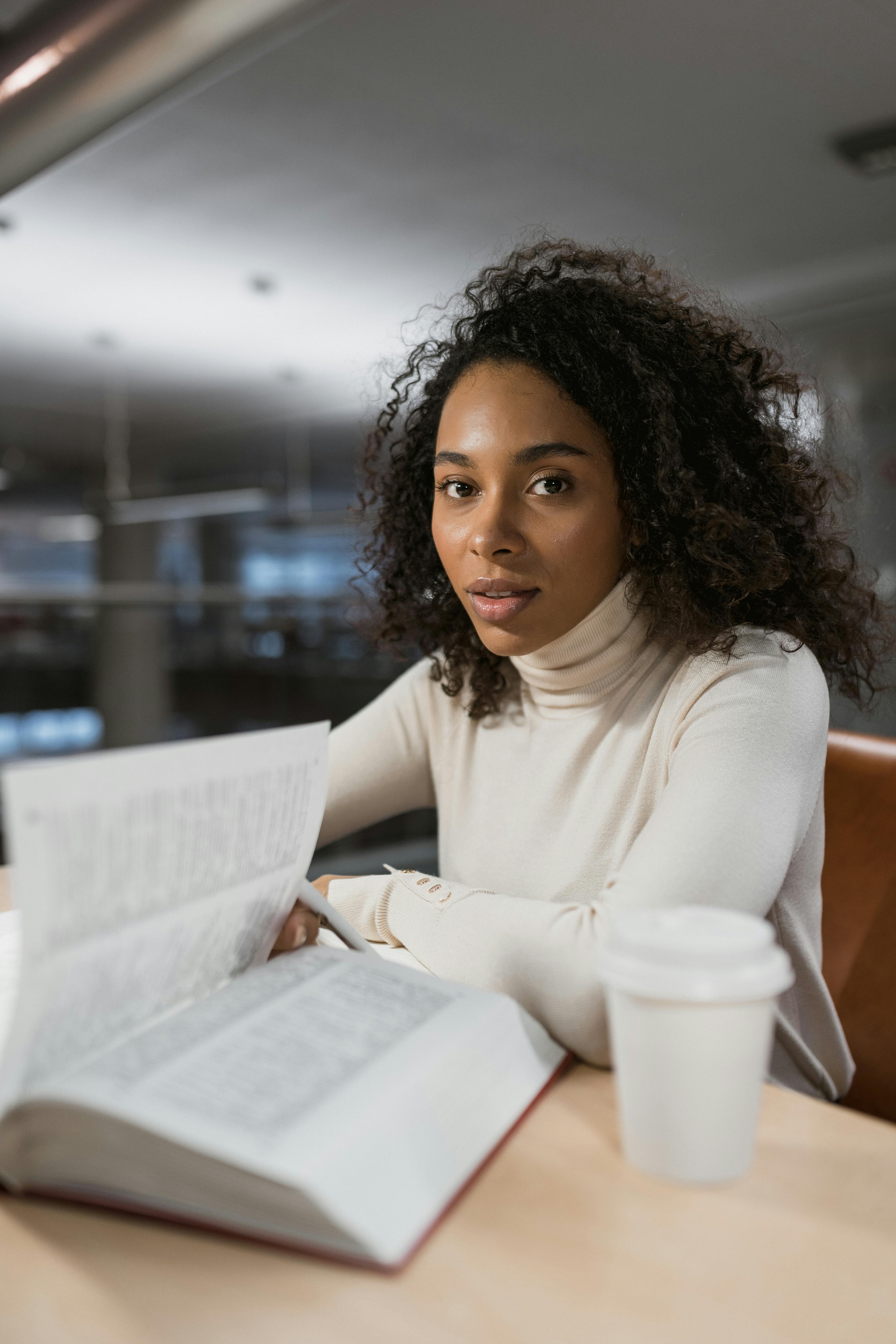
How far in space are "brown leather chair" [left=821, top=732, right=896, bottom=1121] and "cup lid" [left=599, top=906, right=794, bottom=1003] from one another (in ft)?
2.32

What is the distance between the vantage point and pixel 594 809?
1.09m

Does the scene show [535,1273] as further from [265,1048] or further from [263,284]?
[263,284]

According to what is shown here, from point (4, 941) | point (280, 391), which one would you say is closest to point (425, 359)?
point (4, 941)

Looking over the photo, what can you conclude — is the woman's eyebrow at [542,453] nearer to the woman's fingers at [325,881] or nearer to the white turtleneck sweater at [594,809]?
the white turtleneck sweater at [594,809]

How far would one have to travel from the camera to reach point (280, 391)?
6.72 meters

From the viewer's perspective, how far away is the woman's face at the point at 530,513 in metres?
1.08

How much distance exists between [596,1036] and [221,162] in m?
3.56

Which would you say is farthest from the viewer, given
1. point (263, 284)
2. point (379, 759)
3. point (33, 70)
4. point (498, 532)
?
point (263, 284)

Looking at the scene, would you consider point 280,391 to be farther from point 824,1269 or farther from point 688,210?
point 824,1269

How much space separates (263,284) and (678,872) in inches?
187

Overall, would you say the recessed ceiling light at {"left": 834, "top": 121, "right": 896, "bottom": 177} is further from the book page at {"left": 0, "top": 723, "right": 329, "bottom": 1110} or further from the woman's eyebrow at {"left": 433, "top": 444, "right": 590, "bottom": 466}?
the book page at {"left": 0, "top": 723, "right": 329, "bottom": 1110}

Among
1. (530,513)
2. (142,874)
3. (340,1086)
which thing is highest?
(530,513)

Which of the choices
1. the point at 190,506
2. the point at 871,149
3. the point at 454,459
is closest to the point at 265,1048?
the point at 454,459

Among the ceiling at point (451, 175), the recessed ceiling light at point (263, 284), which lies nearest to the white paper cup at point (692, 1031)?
the ceiling at point (451, 175)
